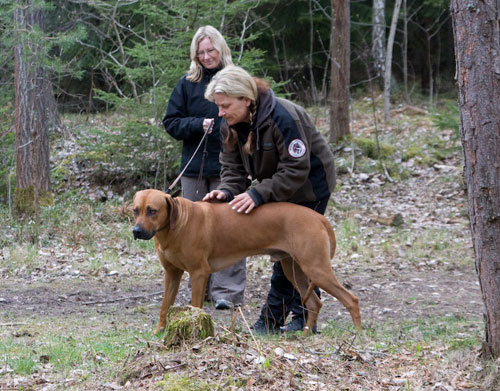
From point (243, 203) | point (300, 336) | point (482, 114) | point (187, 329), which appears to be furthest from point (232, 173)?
point (482, 114)

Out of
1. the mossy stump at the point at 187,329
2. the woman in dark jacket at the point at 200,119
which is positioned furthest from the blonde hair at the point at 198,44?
the mossy stump at the point at 187,329

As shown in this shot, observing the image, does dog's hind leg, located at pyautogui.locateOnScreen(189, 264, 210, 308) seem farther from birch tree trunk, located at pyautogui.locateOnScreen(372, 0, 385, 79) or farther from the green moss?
birch tree trunk, located at pyautogui.locateOnScreen(372, 0, 385, 79)

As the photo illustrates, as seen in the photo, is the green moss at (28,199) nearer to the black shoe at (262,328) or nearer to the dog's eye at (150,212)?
the black shoe at (262,328)

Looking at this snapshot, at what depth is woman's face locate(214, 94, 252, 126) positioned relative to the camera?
195 inches

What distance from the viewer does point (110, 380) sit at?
3.81 metres

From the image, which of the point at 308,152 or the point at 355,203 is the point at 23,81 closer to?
the point at 355,203

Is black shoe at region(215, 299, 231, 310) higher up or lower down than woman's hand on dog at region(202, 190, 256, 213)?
lower down

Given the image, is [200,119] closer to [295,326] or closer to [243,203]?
[243,203]

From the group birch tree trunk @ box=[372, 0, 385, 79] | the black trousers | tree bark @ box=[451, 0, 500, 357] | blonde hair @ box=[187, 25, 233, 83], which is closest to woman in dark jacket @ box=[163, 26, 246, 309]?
blonde hair @ box=[187, 25, 233, 83]

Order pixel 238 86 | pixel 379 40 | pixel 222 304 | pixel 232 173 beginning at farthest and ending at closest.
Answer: pixel 379 40
pixel 222 304
pixel 232 173
pixel 238 86

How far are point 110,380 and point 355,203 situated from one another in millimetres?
9023

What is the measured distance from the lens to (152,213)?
195 inches

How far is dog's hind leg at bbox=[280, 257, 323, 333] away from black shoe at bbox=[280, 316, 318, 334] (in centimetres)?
11

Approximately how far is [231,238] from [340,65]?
977 cm
